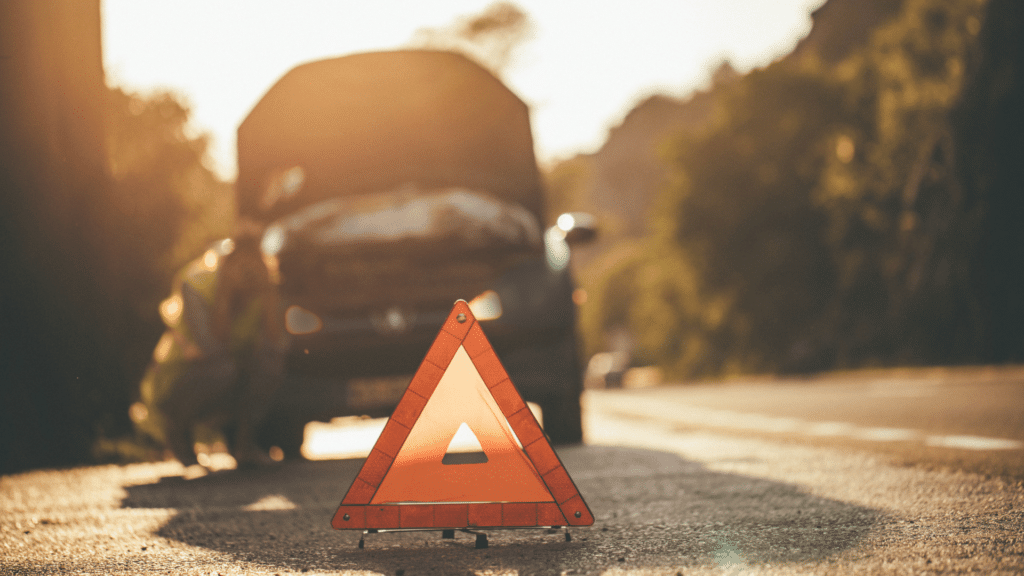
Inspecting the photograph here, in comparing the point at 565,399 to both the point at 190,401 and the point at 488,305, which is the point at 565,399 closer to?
the point at 488,305

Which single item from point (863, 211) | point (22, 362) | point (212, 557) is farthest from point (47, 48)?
point (863, 211)

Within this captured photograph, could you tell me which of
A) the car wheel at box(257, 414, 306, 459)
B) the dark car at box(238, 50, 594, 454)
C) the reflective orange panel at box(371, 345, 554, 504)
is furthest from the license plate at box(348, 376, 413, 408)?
the reflective orange panel at box(371, 345, 554, 504)

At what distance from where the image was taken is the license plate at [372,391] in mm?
6996

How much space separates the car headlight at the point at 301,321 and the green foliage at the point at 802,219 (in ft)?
87.5

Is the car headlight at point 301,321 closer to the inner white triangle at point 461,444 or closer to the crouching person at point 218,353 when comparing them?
the crouching person at point 218,353

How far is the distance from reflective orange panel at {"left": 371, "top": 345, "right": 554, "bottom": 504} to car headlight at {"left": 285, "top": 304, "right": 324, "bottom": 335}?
3132mm

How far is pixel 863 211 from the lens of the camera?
35.8 m

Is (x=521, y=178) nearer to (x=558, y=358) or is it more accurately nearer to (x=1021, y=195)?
(x=558, y=358)

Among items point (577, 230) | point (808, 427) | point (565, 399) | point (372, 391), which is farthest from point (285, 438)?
point (808, 427)

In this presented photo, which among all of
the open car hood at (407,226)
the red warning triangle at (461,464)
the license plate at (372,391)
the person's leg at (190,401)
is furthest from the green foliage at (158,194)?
the red warning triangle at (461,464)

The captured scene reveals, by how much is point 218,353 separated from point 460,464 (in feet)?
11.8

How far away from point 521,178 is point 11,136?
4021mm

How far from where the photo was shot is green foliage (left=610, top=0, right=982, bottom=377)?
32656 millimetres

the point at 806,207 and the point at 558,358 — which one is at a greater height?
the point at 806,207
